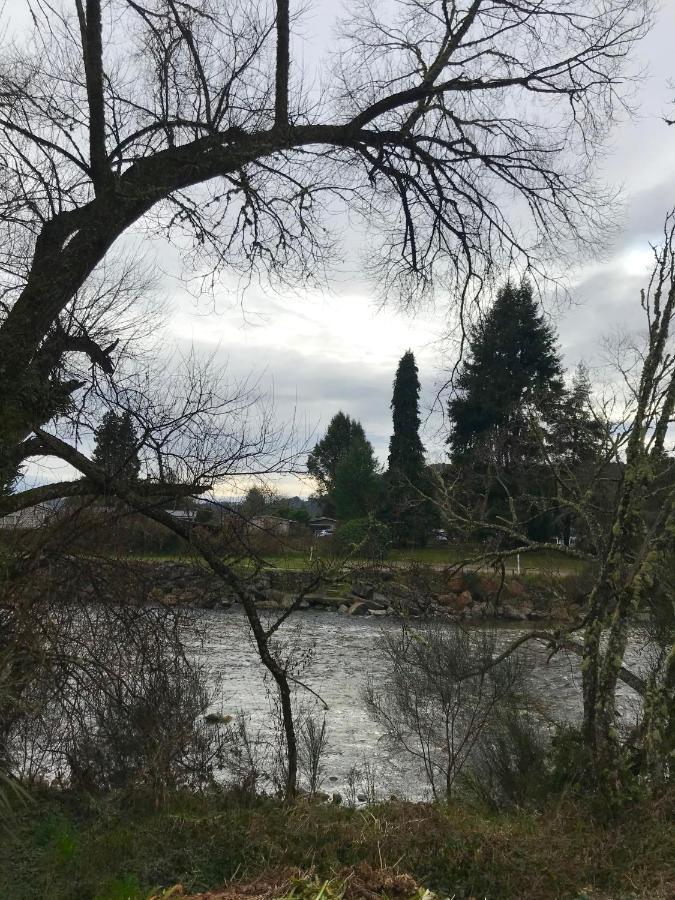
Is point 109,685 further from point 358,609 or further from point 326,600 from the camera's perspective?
point 358,609

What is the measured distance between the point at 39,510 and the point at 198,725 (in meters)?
4.65

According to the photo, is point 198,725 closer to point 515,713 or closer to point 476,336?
point 515,713

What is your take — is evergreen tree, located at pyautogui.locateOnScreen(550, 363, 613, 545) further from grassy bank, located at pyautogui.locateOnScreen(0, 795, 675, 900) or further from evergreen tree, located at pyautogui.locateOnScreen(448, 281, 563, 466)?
grassy bank, located at pyautogui.locateOnScreen(0, 795, 675, 900)

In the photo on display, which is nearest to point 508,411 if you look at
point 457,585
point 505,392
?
point 457,585

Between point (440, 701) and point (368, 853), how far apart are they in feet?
35.2

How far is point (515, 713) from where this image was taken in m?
11.9

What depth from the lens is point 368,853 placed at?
13.1 feet

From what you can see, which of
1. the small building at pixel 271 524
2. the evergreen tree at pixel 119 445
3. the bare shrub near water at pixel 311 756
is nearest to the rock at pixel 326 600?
the bare shrub near water at pixel 311 756

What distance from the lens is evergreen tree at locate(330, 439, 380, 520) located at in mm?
36125

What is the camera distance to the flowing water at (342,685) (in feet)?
40.4

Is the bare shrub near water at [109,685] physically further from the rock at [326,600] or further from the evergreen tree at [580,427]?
the rock at [326,600]

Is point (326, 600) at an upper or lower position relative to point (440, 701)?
upper

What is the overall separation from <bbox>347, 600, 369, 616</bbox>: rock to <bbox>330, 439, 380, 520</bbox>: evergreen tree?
6.45 meters

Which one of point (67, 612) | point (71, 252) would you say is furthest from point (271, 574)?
point (71, 252)
